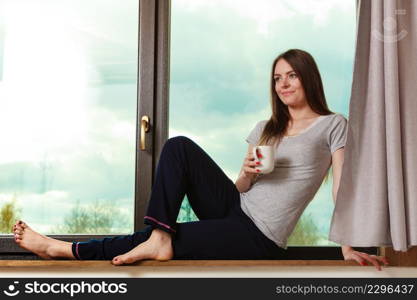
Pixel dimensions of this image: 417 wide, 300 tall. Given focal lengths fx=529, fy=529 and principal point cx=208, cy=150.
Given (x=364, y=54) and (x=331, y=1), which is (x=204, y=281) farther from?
(x=331, y=1)

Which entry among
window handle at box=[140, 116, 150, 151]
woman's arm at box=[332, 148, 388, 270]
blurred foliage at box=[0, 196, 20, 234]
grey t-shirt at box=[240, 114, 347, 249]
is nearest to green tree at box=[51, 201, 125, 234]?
blurred foliage at box=[0, 196, 20, 234]

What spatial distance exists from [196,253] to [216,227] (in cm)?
11

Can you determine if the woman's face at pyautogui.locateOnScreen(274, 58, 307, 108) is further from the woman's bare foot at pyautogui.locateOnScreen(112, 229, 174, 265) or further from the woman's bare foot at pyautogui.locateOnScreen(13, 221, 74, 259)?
the woman's bare foot at pyautogui.locateOnScreen(13, 221, 74, 259)

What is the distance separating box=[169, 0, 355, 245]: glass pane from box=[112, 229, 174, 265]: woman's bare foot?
1.33 ft

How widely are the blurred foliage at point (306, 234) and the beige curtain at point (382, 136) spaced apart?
505 millimetres

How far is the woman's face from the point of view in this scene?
1878 mm

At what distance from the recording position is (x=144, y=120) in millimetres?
2037

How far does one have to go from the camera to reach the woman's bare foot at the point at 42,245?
179 cm

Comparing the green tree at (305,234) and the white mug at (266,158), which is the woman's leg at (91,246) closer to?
the white mug at (266,158)

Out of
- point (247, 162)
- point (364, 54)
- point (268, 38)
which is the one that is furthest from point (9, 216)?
point (364, 54)

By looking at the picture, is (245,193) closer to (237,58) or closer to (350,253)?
(350,253)

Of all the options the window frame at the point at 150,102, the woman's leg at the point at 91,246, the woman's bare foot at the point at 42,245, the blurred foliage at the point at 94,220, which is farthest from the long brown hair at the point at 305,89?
the woman's bare foot at the point at 42,245

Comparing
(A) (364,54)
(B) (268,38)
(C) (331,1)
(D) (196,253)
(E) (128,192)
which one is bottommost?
(D) (196,253)

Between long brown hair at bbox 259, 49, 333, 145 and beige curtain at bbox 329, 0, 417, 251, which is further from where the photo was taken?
long brown hair at bbox 259, 49, 333, 145
